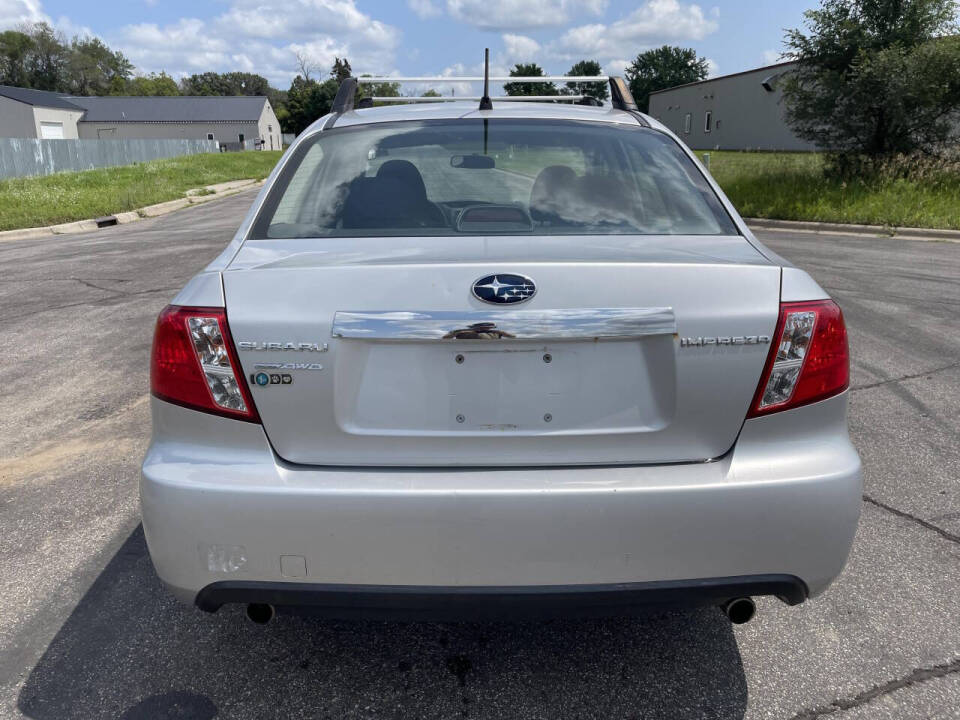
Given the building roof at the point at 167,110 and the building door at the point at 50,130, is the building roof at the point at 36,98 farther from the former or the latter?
the building roof at the point at 167,110

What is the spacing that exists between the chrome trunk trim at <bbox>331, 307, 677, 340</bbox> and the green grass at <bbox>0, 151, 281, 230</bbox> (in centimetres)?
1667

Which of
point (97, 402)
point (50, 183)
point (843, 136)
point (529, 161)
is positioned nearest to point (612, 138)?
point (529, 161)

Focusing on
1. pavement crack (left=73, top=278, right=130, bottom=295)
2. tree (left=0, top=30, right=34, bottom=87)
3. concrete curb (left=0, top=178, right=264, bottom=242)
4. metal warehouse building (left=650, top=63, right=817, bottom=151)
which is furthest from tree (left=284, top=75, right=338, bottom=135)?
pavement crack (left=73, top=278, right=130, bottom=295)

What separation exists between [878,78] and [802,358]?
16656mm

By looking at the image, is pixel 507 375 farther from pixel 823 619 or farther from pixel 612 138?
pixel 823 619

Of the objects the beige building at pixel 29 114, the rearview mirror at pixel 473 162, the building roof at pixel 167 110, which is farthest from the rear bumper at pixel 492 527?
the building roof at pixel 167 110

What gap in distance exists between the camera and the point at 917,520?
11.2 feet

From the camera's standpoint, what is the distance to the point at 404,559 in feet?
6.36

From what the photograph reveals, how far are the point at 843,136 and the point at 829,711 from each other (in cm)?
1784

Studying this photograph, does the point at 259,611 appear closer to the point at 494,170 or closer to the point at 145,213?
the point at 494,170

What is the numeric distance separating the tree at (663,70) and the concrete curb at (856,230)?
96346 mm

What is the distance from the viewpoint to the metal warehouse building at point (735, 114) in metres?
45.4

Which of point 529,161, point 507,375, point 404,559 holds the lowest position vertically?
point 404,559

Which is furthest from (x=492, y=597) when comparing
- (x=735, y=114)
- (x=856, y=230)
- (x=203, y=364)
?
(x=735, y=114)
